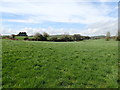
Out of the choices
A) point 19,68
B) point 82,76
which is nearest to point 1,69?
point 19,68

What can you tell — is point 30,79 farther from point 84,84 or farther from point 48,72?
point 84,84

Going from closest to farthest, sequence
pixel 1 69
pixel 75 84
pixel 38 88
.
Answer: pixel 38 88
pixel 75 84
pixel 1 69

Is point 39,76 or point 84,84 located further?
point 39,76

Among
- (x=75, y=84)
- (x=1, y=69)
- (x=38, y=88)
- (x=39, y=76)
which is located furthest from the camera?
(x=1, y=69)

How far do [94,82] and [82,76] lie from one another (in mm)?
946

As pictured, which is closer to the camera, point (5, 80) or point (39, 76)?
point (5, 80)

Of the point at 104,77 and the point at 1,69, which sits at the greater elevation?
the point at 1,69

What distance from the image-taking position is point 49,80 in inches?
239

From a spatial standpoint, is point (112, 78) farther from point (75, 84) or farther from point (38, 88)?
point (38, 88)

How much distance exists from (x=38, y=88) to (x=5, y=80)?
228 centimetres

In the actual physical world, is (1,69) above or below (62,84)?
above

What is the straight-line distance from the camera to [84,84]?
5.80 m

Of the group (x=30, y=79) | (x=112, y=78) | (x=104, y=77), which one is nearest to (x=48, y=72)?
(x=30, y=79)

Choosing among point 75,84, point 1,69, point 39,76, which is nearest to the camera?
point 75,84
